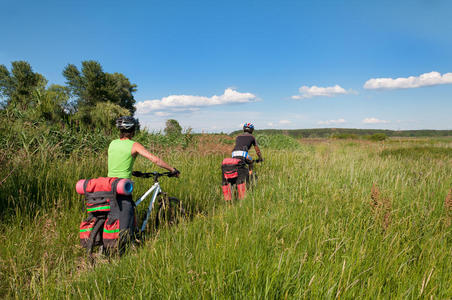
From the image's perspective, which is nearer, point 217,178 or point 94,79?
point 217,178

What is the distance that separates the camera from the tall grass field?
1.81 meters

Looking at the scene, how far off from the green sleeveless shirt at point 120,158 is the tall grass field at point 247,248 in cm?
103

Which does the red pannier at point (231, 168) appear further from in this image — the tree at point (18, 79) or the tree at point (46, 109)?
the tree at point (18, 79)

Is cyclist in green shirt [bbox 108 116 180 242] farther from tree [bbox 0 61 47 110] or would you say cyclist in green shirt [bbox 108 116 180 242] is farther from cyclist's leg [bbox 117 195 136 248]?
tree [bbox 0 61 47 110]

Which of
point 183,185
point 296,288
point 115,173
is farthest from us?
point 183,185

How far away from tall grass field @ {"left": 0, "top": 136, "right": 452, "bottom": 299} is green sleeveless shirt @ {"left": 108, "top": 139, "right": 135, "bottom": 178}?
40.5 inches

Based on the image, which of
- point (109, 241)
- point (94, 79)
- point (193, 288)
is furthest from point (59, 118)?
point (94, 79)

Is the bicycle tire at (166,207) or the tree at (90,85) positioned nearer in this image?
the bicycle tire at (166,207)

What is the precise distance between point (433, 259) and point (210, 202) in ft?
13.6

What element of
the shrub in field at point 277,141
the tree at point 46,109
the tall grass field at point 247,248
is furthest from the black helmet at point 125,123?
the shrub in field at point 277,141

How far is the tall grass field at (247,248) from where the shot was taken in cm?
181

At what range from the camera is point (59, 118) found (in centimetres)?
845

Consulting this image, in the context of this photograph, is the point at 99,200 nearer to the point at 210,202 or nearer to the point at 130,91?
the point at 210,202

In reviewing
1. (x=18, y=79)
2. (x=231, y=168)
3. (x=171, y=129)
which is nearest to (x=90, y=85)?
(x=18, y=79)
